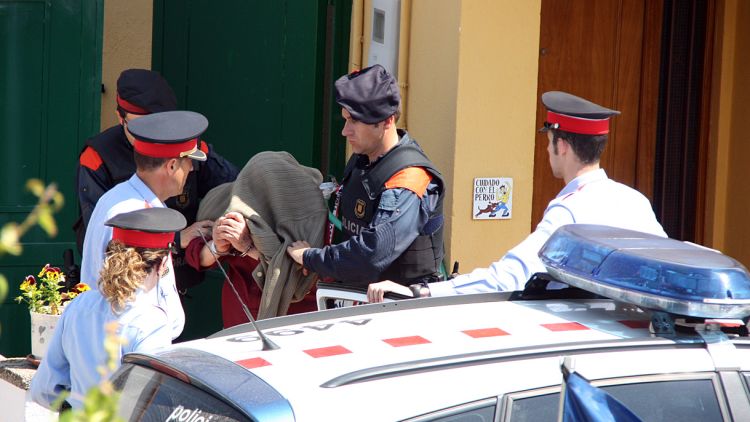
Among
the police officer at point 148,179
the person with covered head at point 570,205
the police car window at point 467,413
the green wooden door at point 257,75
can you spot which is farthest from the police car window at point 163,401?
the green wooden door at point 257,75

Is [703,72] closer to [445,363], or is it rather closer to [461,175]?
[461,175]

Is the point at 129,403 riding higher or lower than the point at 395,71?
lower

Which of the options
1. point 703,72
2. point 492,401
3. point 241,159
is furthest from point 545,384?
point 703,72

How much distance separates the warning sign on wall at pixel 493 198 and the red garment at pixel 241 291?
4.40 ft

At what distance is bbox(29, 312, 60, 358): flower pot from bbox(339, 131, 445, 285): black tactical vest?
1.61 m

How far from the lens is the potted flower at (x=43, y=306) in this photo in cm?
518

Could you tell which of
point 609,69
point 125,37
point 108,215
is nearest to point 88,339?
point 108,215

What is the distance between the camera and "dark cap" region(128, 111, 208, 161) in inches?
161

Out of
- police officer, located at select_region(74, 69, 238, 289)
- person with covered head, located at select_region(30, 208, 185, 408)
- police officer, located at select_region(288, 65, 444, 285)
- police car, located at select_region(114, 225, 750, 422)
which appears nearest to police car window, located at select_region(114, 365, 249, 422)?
police car, located at select_region(114, 225, 750, 422)

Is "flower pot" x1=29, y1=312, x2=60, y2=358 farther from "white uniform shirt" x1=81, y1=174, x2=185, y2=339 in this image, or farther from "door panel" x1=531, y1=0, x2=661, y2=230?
"door panel" x1=531, y1=0, x2=661, y2=230

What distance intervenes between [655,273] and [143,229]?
5.18 ft

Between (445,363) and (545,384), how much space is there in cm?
24

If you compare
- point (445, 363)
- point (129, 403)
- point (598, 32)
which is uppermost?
point (598, 32)

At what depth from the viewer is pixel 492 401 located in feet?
8.23
